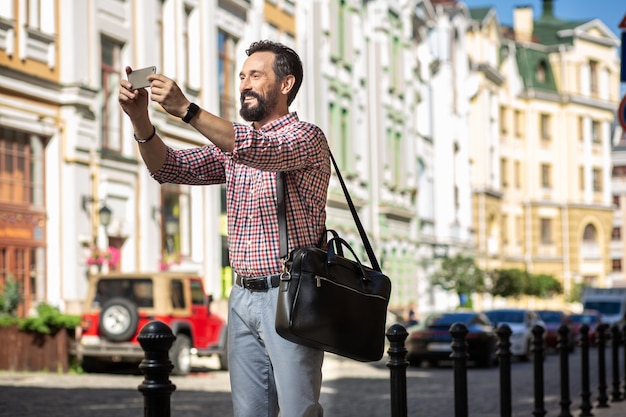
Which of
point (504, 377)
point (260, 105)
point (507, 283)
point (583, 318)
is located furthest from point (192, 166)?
point (507, 283)

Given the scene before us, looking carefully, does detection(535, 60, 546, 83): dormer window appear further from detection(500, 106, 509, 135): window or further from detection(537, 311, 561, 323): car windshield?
detection(537, 311, 561, 323): car windshield

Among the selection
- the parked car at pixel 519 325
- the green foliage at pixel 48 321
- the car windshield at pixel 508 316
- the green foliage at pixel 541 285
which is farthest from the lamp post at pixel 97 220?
the green foliage at pixel 541 285

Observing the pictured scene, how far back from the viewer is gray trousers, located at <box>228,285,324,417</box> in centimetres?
493

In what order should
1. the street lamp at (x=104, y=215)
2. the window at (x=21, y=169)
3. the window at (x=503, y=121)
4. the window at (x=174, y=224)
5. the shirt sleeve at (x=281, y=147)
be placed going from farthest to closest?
the window at (x=503, y=121) → the window at (x=174, y=224) → the street lamp at (x=104, y=215) → the window at (x=21, y=169) → the shirt sleeve at (x=281, y=147)

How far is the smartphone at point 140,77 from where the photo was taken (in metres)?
4.49

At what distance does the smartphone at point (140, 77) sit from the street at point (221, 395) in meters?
8.90

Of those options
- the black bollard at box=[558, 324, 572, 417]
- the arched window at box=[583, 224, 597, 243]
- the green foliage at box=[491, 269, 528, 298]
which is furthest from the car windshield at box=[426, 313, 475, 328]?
the arched window at box=[583, 224, 597, 243]

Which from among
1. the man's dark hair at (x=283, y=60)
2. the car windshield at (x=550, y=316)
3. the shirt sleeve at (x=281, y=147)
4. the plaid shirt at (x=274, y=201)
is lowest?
the car windshield at (x=550, y=316)

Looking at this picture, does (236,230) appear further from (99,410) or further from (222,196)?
(222,196)

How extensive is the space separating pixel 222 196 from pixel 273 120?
→ 1110 inches

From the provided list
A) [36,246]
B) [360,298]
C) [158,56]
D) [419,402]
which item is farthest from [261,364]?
[158,56]

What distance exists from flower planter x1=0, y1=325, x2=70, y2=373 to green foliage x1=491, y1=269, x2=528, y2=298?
112ft

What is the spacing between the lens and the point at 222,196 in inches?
1308

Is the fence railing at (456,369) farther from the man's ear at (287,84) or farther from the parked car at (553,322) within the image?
the parked car at (553,322)
